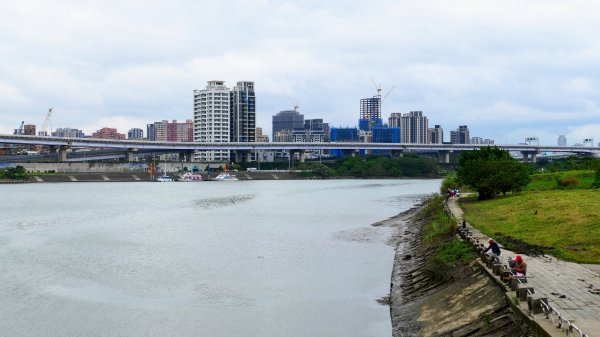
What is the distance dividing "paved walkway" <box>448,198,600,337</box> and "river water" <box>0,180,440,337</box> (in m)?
6.21

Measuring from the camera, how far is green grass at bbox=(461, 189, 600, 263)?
102 feet

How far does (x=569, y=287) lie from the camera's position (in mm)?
21953

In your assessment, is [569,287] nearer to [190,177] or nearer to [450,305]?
[450,305]

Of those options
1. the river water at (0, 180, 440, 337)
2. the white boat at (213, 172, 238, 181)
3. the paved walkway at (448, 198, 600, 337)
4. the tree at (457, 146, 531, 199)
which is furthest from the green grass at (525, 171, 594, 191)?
the white boat at (213, 172, 238, 181)

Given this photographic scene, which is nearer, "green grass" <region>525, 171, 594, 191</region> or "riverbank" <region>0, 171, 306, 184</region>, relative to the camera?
"green grass" <region>525, 171, 594, 191</region>

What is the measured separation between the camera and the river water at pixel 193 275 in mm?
26844

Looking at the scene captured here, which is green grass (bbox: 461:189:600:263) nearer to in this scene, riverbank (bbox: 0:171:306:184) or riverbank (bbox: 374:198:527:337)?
riverbank (bbox: 374:198:527:337)

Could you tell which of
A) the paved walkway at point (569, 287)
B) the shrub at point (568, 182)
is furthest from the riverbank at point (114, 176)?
the paved walkway at point (569, 287)

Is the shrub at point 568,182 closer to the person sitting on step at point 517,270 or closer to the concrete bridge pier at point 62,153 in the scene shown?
the person sitting on step at point 517,270

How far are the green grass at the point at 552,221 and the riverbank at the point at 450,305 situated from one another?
214 inches

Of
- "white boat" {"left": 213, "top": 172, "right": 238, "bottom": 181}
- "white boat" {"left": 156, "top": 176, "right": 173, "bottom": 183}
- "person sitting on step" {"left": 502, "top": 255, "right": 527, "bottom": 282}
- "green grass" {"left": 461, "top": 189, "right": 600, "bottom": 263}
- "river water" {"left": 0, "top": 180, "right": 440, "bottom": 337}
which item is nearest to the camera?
"person sitting on step" {"left": 502, "top": 255, "right": 527, "bottom": 282}

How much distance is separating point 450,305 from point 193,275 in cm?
1749

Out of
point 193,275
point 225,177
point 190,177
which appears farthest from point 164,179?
point 193,275

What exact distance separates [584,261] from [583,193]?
2602cm
